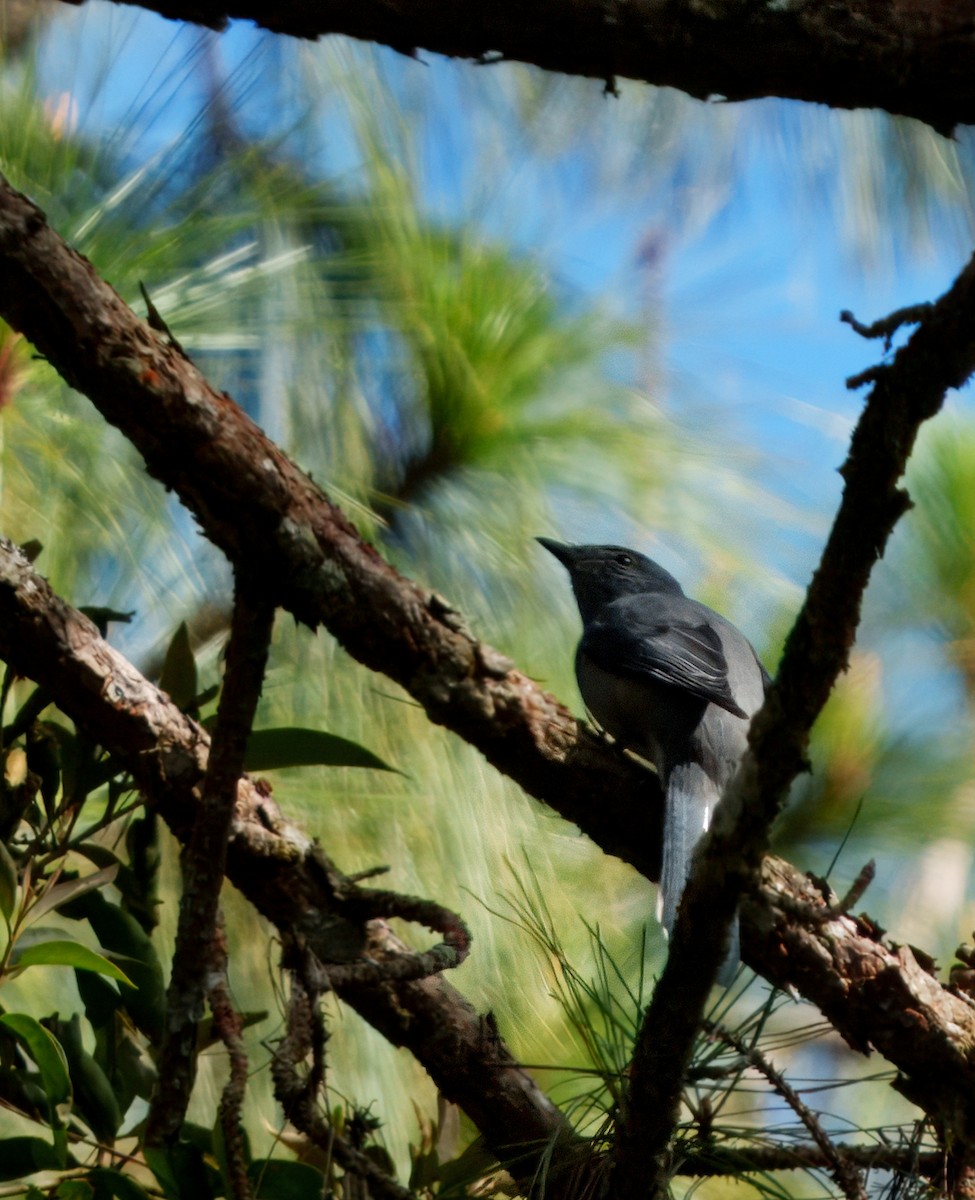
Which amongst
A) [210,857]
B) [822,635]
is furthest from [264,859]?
[822,635]

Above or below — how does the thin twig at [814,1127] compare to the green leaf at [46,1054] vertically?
above

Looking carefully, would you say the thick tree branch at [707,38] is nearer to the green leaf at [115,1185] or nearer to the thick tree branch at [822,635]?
the thick tree branch at [822,635]

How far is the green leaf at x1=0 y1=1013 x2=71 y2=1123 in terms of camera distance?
1161mm

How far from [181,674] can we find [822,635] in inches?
35.8

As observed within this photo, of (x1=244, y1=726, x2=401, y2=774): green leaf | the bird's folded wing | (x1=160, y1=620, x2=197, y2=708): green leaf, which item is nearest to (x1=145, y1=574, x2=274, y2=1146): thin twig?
(x1=244, y1=726, x2=401, y2=774): green leaf

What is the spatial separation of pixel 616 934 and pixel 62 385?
4.46 ft

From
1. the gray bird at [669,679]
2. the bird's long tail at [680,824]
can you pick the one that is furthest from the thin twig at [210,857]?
the gray bird at [669,679]

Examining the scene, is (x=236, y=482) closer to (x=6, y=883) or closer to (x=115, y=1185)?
(x=6, y=883)

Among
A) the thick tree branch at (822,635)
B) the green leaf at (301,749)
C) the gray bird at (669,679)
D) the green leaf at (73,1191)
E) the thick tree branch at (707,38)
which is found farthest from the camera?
the gray bird at (669,679)

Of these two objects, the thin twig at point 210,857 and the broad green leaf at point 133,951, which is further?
the broad green leaf at point 133,951

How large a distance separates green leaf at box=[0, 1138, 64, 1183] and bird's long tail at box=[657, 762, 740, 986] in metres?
0.73

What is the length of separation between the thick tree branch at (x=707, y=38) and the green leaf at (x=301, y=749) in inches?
41.8

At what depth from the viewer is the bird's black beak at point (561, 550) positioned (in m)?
2.38

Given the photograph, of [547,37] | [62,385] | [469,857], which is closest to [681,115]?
[547,37]
